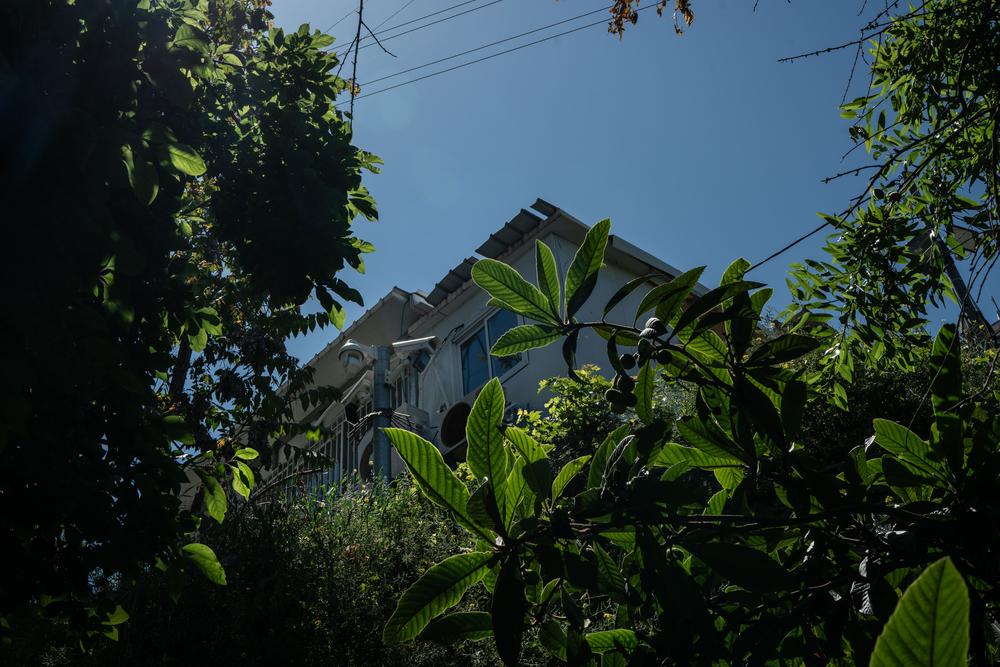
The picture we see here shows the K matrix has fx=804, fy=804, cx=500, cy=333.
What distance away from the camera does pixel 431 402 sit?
1282cm

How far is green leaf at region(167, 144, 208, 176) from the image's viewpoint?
2818 millimetres

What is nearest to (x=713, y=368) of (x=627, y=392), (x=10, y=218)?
(x=627, y=392)

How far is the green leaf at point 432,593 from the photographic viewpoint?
162 cm

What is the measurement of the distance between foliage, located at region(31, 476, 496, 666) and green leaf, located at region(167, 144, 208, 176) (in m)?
2.85

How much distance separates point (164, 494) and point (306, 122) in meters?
2.23

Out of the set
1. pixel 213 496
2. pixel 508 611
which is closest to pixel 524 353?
pixel 213 496

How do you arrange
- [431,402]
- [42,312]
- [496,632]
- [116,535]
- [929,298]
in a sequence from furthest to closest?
[431,402], [929,298], [116,535], [42,312], [496,632]

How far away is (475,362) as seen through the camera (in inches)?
479

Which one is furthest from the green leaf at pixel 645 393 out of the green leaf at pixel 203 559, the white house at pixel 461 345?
the white house at pixel 461 345

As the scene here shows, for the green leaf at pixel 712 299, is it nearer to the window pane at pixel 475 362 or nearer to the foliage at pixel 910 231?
the foliage at pixel 910 231

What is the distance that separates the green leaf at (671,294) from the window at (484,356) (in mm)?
9145

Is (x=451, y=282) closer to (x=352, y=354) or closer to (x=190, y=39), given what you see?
(x=352, y=354)

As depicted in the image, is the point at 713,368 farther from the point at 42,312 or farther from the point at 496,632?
the point at 42,312

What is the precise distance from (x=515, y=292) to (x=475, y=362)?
10.3 metres
